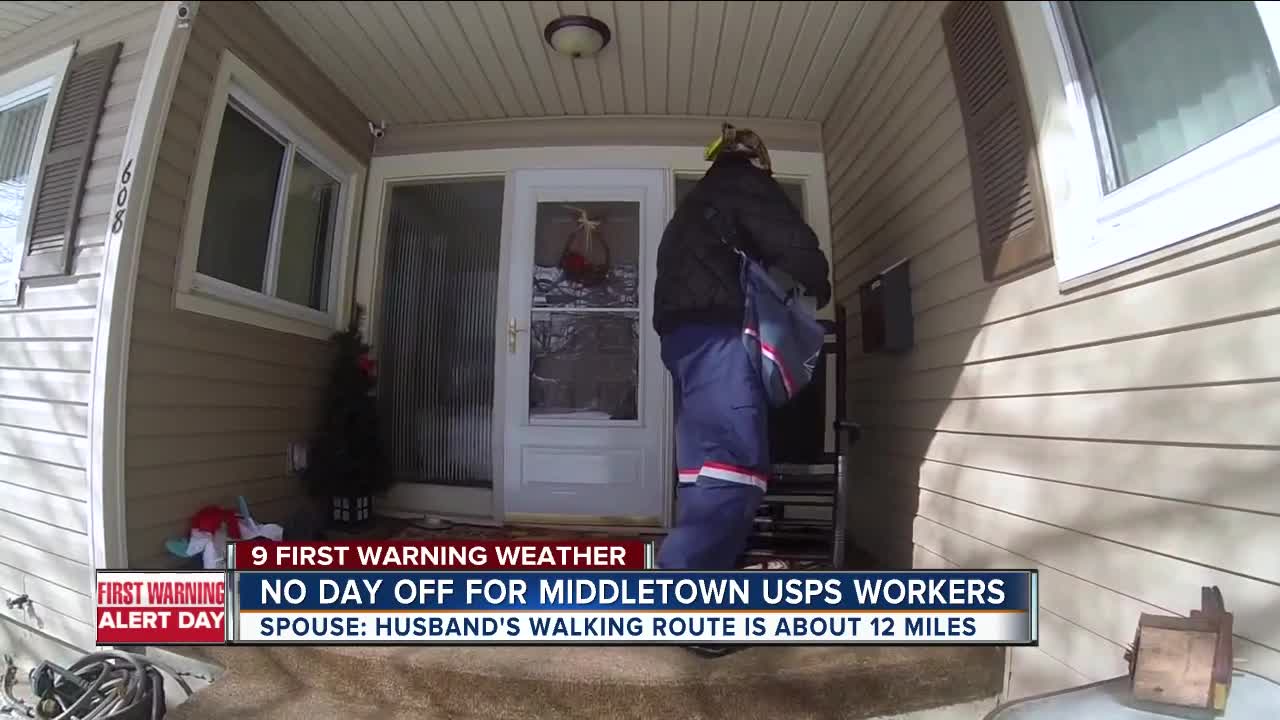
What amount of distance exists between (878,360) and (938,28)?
96 centimetres

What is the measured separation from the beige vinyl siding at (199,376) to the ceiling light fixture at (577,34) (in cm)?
84

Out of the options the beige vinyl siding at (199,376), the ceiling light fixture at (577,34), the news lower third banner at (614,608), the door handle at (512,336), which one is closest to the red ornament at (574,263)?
the door handle at (512,336)

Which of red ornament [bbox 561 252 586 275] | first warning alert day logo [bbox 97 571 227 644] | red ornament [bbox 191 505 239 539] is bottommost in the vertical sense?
first warning alert day logo [bbox 97 571 227 644]

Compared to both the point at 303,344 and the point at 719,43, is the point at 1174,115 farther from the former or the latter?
the point at 303,344

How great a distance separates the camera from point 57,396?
4.05 ft

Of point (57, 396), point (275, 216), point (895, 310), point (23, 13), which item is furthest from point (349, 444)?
point (895, 310)

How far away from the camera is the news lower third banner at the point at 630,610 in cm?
105

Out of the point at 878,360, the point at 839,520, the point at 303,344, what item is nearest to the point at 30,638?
the point at 303,344

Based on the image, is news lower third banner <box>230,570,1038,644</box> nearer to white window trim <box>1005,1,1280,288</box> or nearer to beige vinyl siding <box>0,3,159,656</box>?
beige vinyl siding <box>0,3,159,656</box>

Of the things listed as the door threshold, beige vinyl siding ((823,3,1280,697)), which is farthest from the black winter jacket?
the door threshold

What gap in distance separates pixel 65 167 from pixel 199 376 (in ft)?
1.89

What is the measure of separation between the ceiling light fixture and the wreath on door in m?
0.67

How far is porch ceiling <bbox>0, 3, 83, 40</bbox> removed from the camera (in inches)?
47.6

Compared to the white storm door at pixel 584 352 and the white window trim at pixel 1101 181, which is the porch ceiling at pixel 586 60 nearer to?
the white storm door at pixel 584 352
